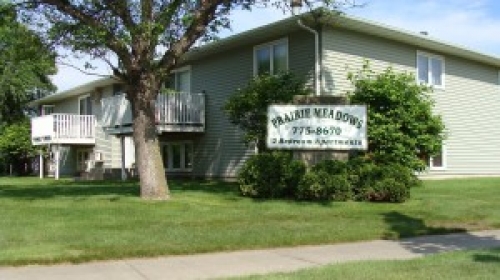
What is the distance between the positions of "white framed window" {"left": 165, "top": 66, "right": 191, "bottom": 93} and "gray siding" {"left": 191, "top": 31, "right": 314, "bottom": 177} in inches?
15.6

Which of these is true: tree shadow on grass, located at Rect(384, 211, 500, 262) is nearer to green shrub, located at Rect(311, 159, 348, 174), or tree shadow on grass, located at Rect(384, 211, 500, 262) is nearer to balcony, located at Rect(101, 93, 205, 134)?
green shrub, located at Rect(311, 159, 348, 174)

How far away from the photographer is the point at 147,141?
15461 mm

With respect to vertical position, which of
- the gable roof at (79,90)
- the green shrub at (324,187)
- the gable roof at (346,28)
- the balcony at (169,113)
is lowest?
the green shrub at (324,187)

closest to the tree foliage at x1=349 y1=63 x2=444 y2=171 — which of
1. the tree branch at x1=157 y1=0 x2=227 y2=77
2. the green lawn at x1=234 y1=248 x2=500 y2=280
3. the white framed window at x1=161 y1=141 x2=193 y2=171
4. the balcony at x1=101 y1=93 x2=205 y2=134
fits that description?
the tree branch at x1=157 y1=0 x2=227 y2=77

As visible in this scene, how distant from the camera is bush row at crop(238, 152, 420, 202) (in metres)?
15.3

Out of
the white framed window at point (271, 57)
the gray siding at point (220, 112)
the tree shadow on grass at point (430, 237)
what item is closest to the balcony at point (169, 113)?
the gray siding at point (220, 112)

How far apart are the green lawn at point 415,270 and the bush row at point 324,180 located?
6.50 metres

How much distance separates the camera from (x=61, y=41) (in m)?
16.1

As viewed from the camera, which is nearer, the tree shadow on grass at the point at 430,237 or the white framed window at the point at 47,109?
the tree shadow on grass at the point at 430,237

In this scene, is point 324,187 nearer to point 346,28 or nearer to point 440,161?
point 346,28

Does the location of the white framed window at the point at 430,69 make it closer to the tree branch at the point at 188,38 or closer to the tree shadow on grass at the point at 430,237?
the tree branch at the point at 188,38

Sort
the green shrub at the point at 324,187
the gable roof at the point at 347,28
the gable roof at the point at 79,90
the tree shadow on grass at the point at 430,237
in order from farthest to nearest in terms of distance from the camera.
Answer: the gable roof at the point at 79,90 < the gable roof at the point at 347,28 < the green shrub at the point at 324,187 < the tree shadow on grass at the point at 430,237

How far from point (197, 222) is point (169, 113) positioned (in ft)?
40.2

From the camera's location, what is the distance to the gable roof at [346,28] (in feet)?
65.0
